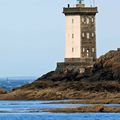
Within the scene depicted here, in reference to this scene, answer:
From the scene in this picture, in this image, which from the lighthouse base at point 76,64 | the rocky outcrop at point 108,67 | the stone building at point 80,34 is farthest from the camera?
the stone building at point 80,34

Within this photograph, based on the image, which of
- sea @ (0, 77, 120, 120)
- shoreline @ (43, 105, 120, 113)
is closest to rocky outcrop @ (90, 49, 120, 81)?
sea @ (0, 77, 120, 120)

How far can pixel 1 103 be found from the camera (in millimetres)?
79562

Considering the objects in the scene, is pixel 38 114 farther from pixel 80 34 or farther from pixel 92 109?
pixel 80 34

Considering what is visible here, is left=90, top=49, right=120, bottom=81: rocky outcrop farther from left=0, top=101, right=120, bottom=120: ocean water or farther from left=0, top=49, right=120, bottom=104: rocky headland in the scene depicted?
left=0, top=101, right=120, bottom=120: ocean water

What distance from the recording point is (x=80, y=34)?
95500 millimetres

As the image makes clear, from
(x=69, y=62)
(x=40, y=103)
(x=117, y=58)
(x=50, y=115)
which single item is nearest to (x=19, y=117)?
(x=50, y=115)

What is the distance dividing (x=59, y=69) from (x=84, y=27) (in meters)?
6.19

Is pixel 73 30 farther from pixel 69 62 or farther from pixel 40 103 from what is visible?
pixel 40 103

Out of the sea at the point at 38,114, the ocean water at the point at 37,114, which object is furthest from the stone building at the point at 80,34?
the ocean water at the point at 37,114

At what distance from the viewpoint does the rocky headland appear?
259 feet

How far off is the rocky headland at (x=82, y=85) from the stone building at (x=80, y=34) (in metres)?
4.09

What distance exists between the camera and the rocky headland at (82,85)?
3113 inches

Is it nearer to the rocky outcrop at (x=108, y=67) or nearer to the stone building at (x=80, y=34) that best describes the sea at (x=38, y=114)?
the rocky outcrop at (x=108, y=67)

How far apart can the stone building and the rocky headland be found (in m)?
4.09
